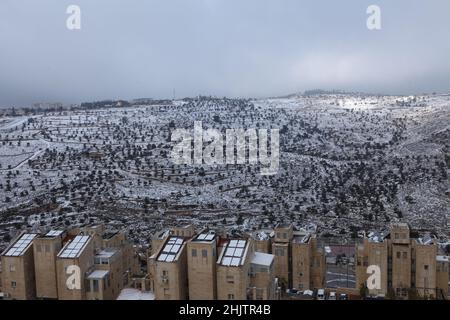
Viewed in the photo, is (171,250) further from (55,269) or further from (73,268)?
(55,269)

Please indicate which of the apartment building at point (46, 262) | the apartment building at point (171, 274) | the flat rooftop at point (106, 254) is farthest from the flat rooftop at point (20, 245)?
the apartment building at point (171, 274)

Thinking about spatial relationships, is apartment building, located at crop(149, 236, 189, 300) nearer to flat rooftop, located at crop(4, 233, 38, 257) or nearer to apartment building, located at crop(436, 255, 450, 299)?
flat rooftop, located at crop(4, 233, 38, 257)

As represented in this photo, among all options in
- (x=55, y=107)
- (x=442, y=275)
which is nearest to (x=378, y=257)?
(x=442, y=275)

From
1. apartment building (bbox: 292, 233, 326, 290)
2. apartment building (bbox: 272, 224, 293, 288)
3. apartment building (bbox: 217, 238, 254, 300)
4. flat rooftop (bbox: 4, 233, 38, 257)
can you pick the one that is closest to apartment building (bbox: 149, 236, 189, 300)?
apartment building (bbox: 217, 238, 254, 300)

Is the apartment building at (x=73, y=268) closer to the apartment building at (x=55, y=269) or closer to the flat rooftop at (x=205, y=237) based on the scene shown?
the apartment building at (x=55, y=269)
